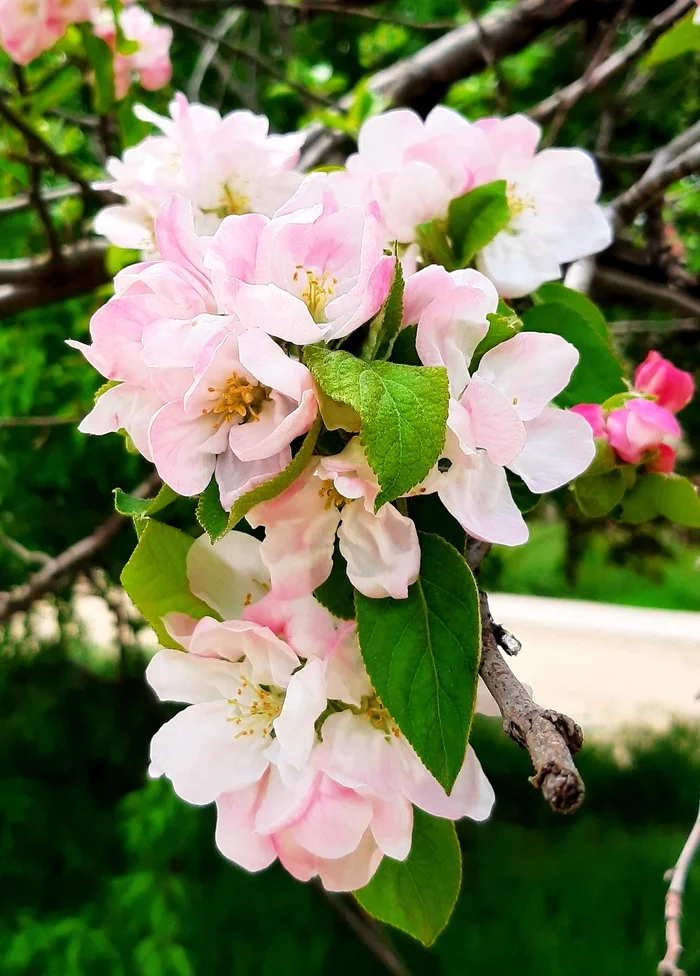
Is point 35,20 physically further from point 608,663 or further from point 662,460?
point 608,663

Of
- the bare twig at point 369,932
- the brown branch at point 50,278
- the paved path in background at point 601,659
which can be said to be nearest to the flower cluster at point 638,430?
the brown branch at point 50,278

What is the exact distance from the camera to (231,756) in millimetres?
280

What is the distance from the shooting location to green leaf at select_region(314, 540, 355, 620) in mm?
267

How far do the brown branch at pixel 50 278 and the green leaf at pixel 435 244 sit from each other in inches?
23.8

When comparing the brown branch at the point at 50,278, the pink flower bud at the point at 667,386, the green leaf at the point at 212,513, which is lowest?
the brown branch at the point at 50,278

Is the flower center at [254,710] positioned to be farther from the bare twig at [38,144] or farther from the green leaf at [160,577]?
the bare twig at [38,144]

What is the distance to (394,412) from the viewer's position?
0.21m

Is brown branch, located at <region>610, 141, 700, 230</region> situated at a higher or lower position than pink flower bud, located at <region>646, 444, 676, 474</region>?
higher

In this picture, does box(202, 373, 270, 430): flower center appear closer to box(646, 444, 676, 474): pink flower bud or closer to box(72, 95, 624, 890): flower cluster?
box(72, 95, 624, 890): flower cluster

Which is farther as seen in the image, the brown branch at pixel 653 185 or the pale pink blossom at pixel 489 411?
the brown branch at pixel 653 185

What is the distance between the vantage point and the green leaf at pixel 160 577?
28 cm

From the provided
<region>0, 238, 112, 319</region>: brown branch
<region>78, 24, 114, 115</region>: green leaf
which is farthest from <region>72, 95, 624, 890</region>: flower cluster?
<region>0, 238, 112, 319</region>: brown branch

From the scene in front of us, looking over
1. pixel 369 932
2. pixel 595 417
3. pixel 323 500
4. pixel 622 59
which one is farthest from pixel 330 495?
pixel 369 932

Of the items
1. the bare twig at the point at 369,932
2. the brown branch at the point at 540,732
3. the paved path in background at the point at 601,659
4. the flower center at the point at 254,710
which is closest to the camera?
the brown branch at the point at 540,732
